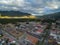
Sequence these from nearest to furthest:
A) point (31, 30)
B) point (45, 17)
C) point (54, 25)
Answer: point (31, 30)
point (54, 25)
point (45, 17)

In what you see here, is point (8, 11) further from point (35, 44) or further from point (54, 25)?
point (35, 44)

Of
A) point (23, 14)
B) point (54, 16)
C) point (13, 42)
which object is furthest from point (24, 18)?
point (13, 42)

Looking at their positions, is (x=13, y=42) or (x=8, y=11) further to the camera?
(x=8, y=11)

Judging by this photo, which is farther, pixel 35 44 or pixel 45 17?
pixel 45 17

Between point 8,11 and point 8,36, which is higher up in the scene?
point 8,11

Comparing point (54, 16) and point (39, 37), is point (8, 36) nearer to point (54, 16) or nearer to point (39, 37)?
point (39, 37)

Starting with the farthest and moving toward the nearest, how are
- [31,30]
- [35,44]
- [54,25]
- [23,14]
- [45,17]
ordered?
1. [23,14]
2. [45,17]
3. [54,25]
4. [31,30]
5. [35,44]

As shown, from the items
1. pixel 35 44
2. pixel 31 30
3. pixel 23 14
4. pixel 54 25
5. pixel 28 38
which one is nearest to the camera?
pixel 35 44

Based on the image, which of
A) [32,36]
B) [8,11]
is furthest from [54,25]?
[8,11]

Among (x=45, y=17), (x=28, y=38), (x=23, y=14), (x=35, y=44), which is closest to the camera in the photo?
(x=35, y=44)
